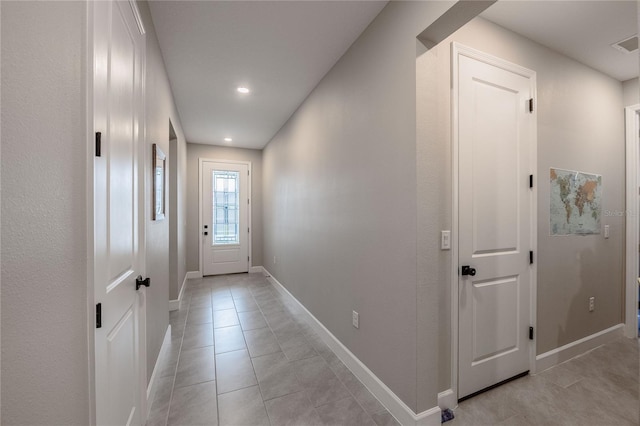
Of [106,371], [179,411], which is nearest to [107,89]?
[106,371]

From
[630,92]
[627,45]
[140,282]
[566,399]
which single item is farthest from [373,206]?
[630,92]

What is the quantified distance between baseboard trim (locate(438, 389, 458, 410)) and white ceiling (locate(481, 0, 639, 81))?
8.54 feet

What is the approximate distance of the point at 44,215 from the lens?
740mm

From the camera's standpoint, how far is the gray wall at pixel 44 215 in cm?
64

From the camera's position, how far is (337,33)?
2.11 meters

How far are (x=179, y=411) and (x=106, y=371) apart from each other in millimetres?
977

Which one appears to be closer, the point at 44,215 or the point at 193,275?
the point at 44,215

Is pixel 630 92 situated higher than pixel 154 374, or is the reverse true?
pixel 630 92

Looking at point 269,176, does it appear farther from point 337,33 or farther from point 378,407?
point 378,407

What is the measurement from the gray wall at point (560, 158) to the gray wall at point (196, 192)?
4.73 meters

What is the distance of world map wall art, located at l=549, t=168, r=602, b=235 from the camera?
226 centimetres

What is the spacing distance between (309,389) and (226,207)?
442cm

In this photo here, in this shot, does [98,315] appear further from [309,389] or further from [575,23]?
[575,23]

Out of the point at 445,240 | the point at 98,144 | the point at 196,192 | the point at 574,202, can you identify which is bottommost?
the point at 445,240
